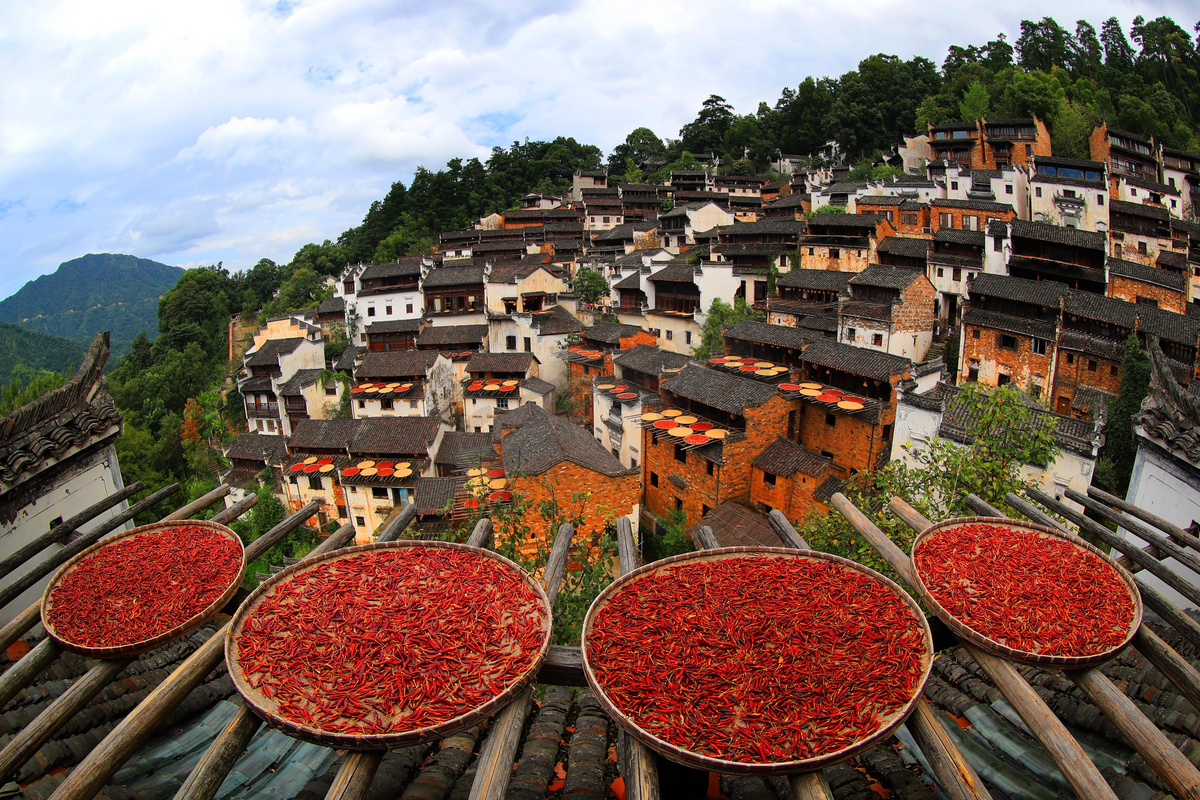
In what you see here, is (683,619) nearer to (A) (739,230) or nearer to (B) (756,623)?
(B) (756,623)

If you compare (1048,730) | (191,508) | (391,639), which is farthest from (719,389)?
(391,639)

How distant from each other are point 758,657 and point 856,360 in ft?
78.8

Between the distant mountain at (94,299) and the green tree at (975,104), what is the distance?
12596cm

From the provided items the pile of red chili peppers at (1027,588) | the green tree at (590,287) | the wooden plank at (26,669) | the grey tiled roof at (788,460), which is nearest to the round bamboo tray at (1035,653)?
the pile of red chili peppers at (1027,588)

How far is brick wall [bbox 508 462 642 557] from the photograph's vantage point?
20250mm

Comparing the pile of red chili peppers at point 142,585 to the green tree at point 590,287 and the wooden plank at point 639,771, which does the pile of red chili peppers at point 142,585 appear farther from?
the green tree at point 590,287

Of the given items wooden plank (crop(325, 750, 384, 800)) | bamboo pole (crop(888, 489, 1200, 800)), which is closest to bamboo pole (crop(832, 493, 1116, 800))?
bamboo pole (crop(888, 489, 1200, 800))

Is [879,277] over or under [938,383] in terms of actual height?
over

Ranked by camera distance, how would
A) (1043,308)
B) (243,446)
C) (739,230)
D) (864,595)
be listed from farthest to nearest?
(739,230)
(243,446)
(1043,308)
(864,595)

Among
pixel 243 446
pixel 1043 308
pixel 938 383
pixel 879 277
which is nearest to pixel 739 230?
pixel 879 277

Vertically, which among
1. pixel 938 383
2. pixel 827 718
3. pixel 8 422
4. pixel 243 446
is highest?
pixel 8 422

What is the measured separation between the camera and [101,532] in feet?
23.5

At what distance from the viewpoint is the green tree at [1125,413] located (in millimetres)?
22594

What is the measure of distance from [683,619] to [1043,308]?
3146 centimetres
